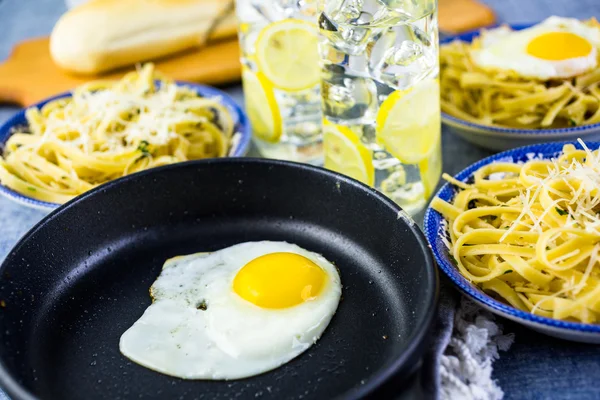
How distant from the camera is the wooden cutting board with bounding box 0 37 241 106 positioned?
277 centimetres

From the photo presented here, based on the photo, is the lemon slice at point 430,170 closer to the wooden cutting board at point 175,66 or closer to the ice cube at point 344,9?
the ice cube at point 344,9

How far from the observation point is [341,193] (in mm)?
1644

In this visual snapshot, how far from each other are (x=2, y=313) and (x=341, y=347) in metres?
0.70

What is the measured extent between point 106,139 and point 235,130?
0.42 meters

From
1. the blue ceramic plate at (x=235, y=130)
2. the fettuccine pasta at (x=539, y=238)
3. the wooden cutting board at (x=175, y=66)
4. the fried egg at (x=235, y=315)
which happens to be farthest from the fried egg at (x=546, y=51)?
the fried egg at (x=235, y=315)

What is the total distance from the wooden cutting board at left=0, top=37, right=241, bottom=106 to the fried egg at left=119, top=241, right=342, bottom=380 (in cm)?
140

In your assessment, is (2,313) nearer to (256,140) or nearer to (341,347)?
(341,347)

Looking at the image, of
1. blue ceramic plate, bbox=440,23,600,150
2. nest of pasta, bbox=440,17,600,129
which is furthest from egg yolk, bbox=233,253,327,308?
nest of pasta, bbox=440,17,600,129

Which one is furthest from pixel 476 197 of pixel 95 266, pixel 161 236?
pixel 95 266

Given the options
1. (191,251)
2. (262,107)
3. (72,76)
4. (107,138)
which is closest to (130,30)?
(72,76)

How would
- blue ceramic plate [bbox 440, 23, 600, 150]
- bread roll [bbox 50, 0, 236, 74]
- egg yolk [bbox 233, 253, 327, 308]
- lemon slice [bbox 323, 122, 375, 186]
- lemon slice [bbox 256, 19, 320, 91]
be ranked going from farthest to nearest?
bread roll [bbox 50, 0, 236, 74]
lemon slice [bbox 256, 19, 320, 91]
blue ceramic plate [bbox 440, 23, 600, 150]
lemon slice [bbox 323, 122, 375, 186]
egg yolk [bbox 233, 253, 327, 308]

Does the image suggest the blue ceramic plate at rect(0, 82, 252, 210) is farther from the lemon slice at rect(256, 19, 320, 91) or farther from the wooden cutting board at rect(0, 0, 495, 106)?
the wooden cutting board at rect(0, 0, 495, 106)

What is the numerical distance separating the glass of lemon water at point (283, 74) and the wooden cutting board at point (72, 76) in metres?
0.68

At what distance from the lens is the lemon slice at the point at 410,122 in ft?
5.41
